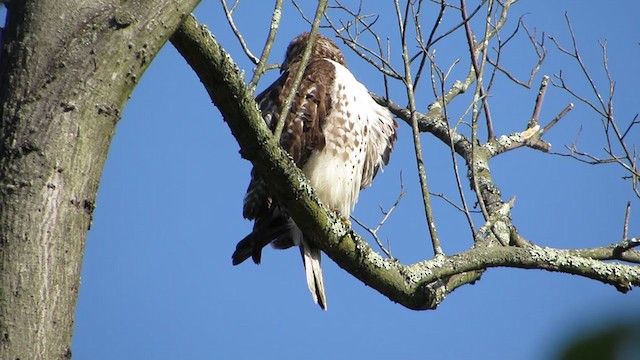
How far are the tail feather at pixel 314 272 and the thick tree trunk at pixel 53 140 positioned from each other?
Answer: 288 centimetres

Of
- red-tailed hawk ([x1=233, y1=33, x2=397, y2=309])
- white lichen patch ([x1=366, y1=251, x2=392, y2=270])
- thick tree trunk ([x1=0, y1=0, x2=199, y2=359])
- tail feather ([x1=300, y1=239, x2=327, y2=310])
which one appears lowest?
thick tree trunk ([x1=0, y1=0, x2=199, y2=359])

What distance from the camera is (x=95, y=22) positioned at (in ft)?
5.00

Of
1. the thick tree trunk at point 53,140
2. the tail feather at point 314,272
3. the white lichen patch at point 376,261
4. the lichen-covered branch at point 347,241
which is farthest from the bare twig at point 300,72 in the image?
the tail feather at point 314,272

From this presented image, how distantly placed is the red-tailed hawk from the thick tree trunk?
118 inches

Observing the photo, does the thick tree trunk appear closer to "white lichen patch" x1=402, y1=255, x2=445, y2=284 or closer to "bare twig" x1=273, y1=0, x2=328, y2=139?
"bare twig" x1=273, y1=0, x2=328, y2=139

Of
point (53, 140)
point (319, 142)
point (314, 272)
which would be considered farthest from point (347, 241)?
point (319, 142)

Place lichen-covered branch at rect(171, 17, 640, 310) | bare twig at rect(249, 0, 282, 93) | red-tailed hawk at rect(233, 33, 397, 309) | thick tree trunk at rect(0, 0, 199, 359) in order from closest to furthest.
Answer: thick tree trunk at rect(0, 0, 199, 359)
lichen-covered branch at rect(171, 17, 640, 310)
bare twig at rect(249, 0, 282, 93)
red-tailed hawk at rect(233, 33, 397, 309)

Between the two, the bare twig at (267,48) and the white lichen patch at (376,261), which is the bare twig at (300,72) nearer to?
the bare twig at (267,48)

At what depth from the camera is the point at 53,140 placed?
1436mm

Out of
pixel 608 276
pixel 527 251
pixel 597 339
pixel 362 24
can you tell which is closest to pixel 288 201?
pixel 527 251

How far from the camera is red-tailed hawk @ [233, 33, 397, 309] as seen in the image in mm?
4715

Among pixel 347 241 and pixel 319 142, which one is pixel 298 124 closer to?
pixel 319 142

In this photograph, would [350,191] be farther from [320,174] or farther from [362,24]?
[362,24]

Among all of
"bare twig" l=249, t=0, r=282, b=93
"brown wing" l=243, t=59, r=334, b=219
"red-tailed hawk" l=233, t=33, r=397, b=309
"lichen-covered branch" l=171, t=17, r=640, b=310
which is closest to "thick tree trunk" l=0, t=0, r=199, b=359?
"lichen-covered branch" l=171, t=17, r=640, b=310
